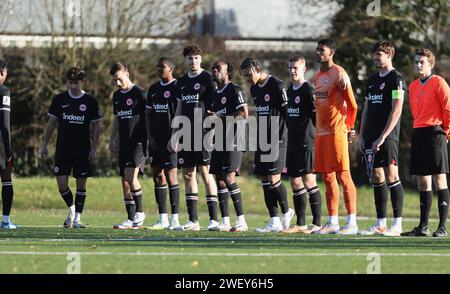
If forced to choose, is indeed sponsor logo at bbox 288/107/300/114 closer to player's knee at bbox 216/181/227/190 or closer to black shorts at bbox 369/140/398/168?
black shorts at bbox 369/140/398/168

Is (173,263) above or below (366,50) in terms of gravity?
below

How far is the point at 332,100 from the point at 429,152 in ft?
4.71

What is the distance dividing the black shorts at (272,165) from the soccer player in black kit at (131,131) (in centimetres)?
193

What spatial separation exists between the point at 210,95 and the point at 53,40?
13.4 meters

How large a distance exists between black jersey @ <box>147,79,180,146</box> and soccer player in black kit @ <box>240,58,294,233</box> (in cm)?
119

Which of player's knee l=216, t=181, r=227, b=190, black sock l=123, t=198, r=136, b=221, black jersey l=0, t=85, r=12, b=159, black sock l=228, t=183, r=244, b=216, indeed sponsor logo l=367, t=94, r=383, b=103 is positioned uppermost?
indeed sponsor logo l=367, t=94, r=383, b=103

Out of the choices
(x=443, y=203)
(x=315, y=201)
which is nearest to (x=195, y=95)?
(x=315, y=201)

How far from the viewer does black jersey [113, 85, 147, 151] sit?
17109 mm

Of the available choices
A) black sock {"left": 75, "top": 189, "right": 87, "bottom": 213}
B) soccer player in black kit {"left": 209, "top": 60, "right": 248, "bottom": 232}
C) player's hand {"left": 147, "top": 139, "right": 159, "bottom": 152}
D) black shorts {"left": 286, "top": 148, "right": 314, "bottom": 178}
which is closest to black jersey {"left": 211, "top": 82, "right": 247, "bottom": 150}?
soccer player in black kit {"left": 209, "top": 60, "right": 248, "bottom": 232}

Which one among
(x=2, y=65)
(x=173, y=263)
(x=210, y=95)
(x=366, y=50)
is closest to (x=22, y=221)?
(x=2, y=65)

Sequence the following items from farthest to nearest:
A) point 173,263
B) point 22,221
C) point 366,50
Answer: point 366,50, point 22,221, point 173,263

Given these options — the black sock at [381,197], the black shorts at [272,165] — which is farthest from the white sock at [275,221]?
the black sock at [381,197]
